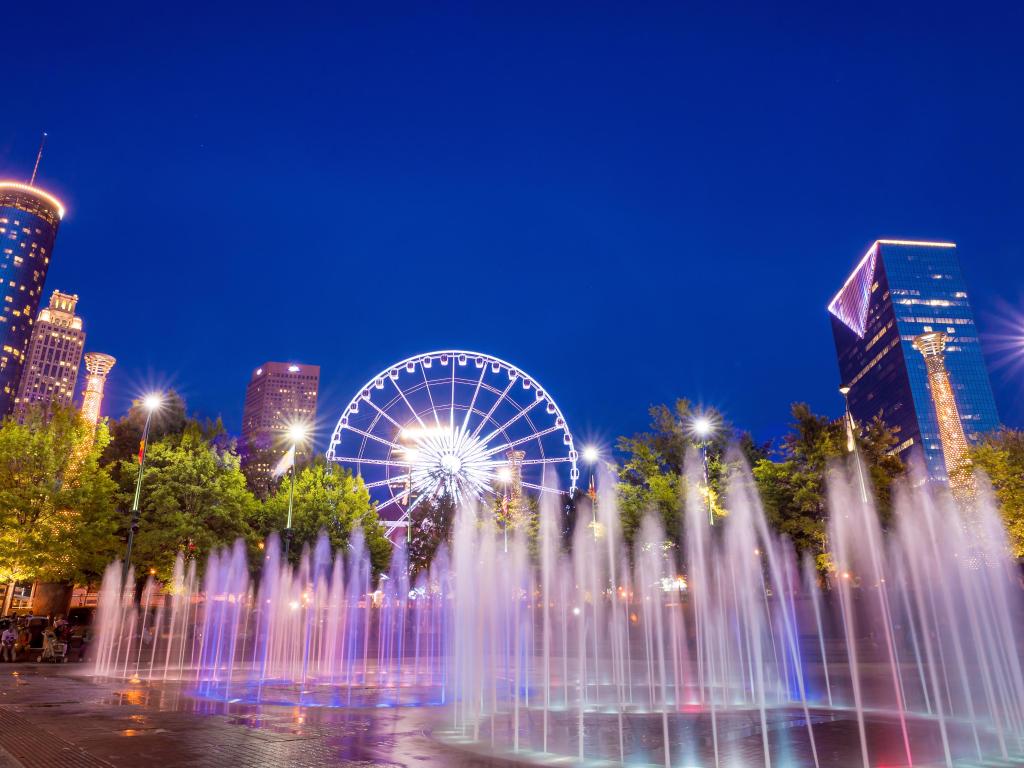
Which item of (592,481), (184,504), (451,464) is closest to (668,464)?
(451,464)

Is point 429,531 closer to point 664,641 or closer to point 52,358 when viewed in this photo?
point 664,641

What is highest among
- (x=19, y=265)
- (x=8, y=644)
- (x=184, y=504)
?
(x=19, y=265)

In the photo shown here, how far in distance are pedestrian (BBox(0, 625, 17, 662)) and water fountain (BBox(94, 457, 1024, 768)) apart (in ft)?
10.9

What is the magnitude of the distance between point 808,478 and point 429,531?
2811 centimetres

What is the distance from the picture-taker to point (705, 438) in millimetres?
40469

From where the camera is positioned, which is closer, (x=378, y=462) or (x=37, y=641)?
(x=37, y=641)

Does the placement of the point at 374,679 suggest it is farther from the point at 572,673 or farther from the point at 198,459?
the point at 198,459

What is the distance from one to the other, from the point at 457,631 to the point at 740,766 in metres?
10.0

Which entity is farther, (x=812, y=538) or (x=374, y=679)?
(x=812, y=538)

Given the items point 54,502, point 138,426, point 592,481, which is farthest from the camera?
point 592,481

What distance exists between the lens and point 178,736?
10.9m

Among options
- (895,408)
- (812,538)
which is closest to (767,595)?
(812,538)

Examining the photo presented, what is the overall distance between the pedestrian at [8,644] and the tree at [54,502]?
3.85 meters

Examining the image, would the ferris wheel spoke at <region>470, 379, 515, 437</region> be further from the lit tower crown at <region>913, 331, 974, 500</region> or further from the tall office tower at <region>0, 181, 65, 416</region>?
the tall office tower at <region>0, 181, 65, 416</region>
